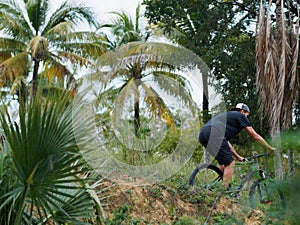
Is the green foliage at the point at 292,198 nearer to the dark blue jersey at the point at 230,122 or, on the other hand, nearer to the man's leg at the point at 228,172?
the man's leg at the point at 228,172

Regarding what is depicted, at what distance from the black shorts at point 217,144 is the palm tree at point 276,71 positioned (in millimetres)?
3873

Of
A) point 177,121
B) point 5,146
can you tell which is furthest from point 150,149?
point 5,146

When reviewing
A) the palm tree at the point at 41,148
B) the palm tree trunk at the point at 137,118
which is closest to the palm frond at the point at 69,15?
the palm tree trunk at the point at 137,118

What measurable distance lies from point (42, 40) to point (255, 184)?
16687 mm

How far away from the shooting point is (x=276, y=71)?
12.7 m

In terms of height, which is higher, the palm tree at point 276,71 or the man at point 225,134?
the palm tree at point 276,71

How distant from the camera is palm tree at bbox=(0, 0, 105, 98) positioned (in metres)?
21.2

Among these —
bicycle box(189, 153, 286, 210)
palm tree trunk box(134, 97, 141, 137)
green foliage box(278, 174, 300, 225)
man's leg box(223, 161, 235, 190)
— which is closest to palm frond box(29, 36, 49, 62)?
palm tree trunk box(134, 97, 141, 137)

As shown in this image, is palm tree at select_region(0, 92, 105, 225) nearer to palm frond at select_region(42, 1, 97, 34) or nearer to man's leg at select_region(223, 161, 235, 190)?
man's leg at select_region(223, 161, 235, 190)

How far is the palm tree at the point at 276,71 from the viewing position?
39.7 ft

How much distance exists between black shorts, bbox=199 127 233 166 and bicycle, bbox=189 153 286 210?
302mm

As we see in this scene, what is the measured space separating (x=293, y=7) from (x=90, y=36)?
863 centimetres

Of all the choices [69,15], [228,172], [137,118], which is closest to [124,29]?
[69,15]

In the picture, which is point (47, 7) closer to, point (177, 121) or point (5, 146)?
point (177, 121)
